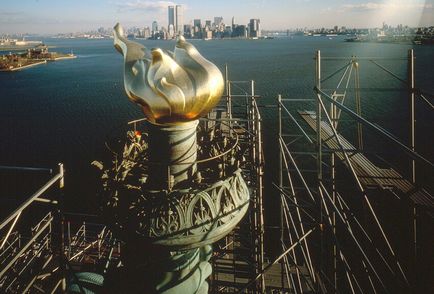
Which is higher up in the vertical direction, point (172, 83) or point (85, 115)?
point (172, 83)

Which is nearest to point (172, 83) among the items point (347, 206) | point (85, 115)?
point (347, 206)

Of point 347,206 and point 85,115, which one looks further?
point 85,115

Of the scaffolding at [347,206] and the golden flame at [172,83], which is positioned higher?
the golden flame at [172,83]

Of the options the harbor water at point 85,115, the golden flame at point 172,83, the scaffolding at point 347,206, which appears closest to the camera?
the golden flame at point 172,83

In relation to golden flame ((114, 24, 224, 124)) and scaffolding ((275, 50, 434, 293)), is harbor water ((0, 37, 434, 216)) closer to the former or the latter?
scaffolding ((275, 50, 434, 293))

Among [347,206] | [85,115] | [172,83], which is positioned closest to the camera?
[172,83]

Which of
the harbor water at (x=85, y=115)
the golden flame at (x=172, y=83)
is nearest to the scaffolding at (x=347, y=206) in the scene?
the golden flame at (x=172, y=83)

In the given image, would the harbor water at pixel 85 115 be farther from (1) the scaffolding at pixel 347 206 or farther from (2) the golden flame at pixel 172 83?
(2) the golden flame at pixel 172 83

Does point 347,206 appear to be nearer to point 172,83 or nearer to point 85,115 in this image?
point 172,83

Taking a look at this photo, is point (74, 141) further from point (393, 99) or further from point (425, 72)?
point (425, 72)
